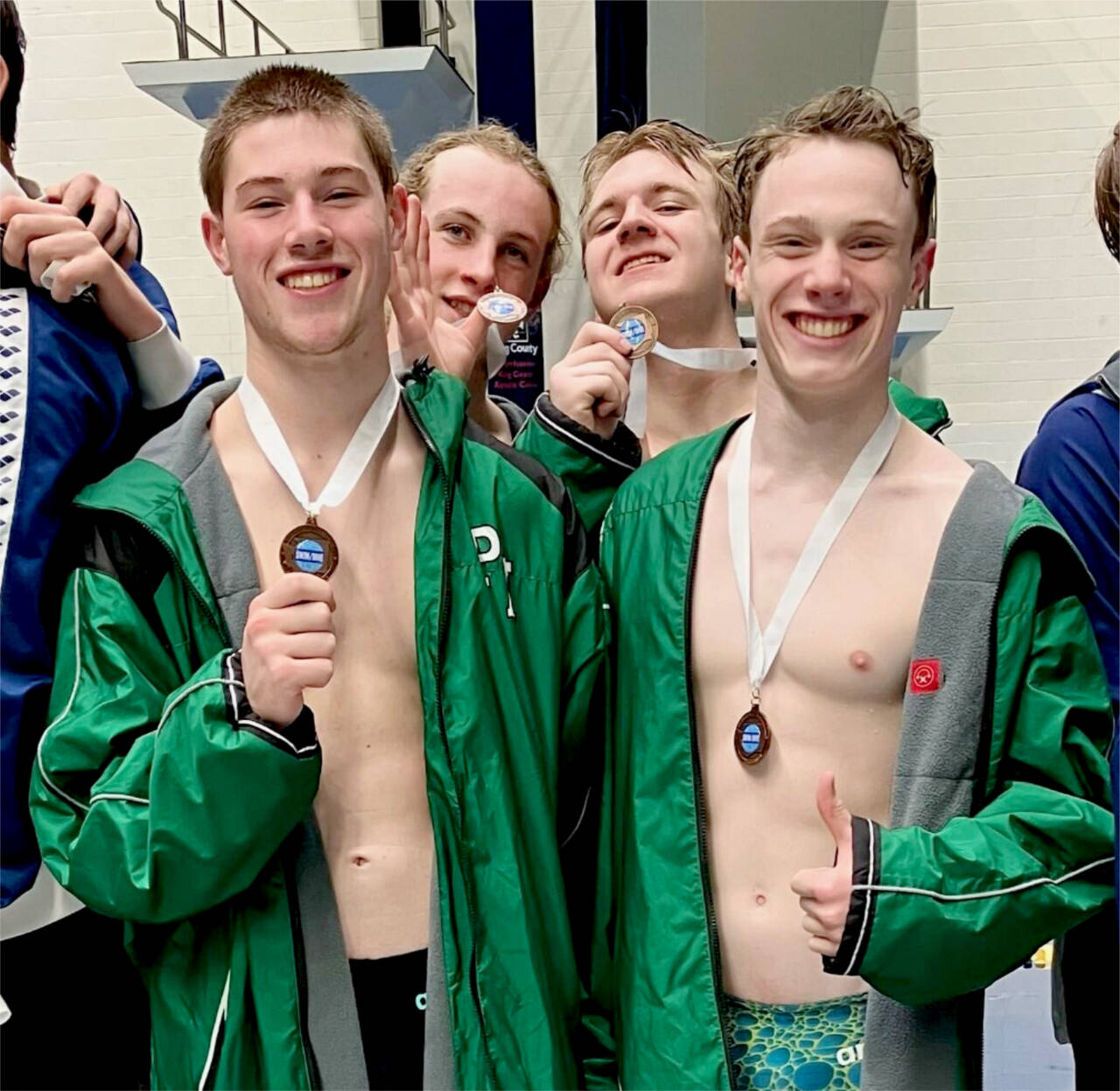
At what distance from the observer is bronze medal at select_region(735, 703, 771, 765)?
1.45 m

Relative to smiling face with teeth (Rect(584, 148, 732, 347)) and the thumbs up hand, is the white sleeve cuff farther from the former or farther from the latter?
the thumbs up hand

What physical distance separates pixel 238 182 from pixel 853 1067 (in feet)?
4.05

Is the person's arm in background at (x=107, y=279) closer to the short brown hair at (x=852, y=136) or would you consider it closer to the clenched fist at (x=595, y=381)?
the clenched fist at (x=595, y=381)

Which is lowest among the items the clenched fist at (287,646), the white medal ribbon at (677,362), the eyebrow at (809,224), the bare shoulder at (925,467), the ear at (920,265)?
the clenched fist at (287,646)

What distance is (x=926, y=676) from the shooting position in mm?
1393

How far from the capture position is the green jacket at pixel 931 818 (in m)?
1.30

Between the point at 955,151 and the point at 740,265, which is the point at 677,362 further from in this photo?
the point at 955,151

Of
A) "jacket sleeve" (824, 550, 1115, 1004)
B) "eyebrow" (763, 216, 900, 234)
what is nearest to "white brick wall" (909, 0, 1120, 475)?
"eyebrow" (763, 216, 900, 234)

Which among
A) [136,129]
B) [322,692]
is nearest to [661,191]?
[322,692]

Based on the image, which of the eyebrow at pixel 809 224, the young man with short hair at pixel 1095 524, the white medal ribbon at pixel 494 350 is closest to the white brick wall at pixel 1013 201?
the young man with short hair at pixel 1095 524

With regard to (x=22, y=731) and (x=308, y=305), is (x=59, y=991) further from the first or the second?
(x=308, y=305)

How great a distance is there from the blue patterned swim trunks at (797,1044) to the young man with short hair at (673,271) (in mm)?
814

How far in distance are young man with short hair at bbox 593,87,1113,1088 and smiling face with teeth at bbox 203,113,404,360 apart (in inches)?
17.0

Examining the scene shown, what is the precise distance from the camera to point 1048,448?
166 centimetres
